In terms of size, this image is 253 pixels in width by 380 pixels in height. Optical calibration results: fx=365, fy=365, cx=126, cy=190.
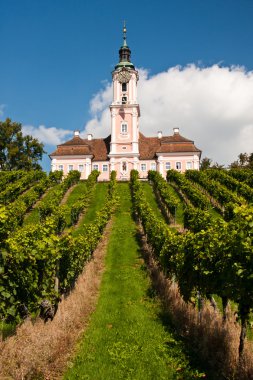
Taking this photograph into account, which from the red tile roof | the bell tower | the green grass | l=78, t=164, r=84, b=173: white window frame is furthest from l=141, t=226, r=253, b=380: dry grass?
the red tile roof

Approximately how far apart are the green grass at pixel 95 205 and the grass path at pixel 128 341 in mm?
13254

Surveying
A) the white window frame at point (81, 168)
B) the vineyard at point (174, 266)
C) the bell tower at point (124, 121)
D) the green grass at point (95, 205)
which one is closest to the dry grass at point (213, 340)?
the vineyard at point (174, 266)

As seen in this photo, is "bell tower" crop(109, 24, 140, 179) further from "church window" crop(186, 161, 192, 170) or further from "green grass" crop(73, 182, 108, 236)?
"green grass" crop(73, 182, 108, 236)

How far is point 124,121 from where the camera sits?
63281mm

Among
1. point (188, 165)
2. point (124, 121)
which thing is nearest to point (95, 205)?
point (188, 165)

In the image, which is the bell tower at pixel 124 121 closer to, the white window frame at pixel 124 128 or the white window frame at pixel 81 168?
the white window frame at pixel 124 128

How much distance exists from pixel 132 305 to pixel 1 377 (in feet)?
23.3

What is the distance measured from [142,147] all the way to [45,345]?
57.0m

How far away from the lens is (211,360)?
368 inches

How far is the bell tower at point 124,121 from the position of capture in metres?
61.3

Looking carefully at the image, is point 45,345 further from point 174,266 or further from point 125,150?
point 125,150

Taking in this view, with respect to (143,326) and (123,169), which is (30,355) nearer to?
(143,326)

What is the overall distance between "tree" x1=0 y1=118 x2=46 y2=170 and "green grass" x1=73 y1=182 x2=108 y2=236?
2244cm

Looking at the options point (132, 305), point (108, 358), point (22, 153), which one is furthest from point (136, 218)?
point (22, 153)
